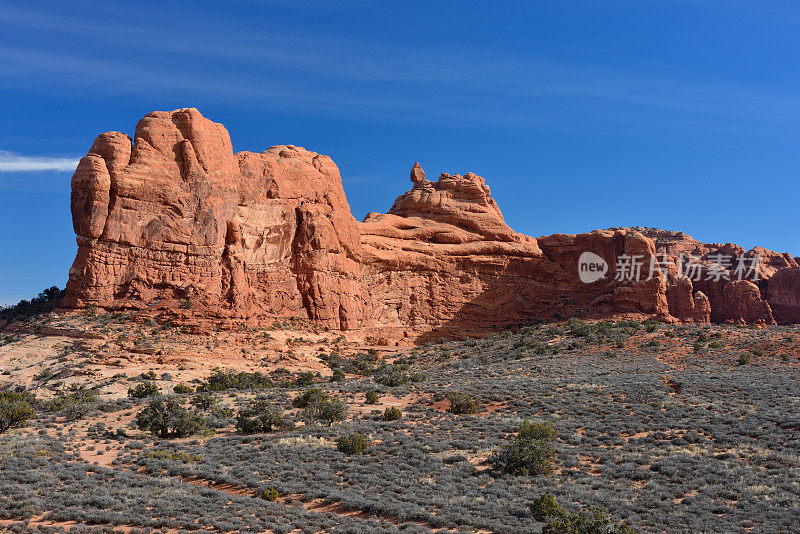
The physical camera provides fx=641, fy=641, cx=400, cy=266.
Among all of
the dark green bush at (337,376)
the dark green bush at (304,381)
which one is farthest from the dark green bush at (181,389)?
the dark green bush at (337,376)

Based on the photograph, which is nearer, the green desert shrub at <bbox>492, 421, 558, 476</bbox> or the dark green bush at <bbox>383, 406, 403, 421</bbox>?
the green desert shrub at <bbox>492, 421, 558, 476</bbox>

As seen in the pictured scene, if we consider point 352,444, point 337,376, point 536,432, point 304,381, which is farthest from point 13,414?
point 536,432

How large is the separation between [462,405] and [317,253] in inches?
1053

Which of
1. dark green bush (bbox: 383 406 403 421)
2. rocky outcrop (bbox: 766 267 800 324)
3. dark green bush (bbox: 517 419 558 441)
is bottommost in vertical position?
dark green bush (bbox: 517 419 558 441)

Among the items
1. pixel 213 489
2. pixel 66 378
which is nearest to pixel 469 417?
pixel 213 489

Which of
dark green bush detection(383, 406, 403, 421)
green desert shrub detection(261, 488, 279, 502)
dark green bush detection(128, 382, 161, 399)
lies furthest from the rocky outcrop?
green desert shrub detection(261, 488, 279, 502)

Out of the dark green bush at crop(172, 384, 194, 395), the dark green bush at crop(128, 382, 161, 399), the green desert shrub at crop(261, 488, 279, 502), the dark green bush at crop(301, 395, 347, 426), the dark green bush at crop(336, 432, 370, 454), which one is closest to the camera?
the green desert shrub at crop(261, 488, 279, 502)

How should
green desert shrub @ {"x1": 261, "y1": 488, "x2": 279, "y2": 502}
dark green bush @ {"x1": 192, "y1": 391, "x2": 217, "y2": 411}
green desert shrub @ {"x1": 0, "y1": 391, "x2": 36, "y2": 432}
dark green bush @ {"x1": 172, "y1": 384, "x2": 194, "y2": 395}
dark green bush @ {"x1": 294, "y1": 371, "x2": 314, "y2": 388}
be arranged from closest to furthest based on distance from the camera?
green desert shrub @ {"x1": 261, "y1": 488, "x2": 279, "y2": 502} < green desert shrub @ {"x1": 0, "y1": 391, "x2": 36, "y2": 432} < dark green bush @ {"x1": 192, "y1": 391, "x2": 217, "y2": 411} < dark green bush @ {"x1": 172, "y1": 384, "x2": 194, "y2": 395} < dark green bush @ {"x1": 294, "y1": 371, "x2": 314, "y2": 388}

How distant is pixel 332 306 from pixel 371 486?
33.6 m

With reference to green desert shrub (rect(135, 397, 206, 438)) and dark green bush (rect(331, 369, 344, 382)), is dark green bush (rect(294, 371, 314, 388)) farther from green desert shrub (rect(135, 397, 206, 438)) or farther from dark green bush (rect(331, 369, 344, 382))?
green desert shrub (rect(135, 397, 206, 438))

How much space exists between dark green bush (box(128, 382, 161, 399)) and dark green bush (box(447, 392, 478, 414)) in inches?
604

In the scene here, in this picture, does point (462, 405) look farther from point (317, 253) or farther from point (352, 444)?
point (317, 253)

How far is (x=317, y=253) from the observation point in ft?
169

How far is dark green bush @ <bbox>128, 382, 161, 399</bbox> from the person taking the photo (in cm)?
3244
